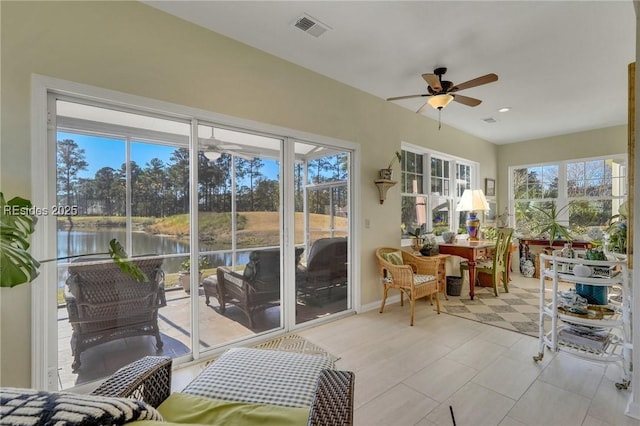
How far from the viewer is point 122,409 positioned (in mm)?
626

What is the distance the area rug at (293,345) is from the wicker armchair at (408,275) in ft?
3.97

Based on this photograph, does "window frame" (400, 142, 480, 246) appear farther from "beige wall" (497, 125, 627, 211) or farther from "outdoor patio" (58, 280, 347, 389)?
"outdoor patio" (58, 280, 347, 389)

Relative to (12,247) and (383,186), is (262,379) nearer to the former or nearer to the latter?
(12,247)

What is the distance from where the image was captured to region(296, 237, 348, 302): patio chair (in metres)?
3.36

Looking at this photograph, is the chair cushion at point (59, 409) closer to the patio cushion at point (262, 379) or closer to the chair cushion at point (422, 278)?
the patio cushion at point (262, 379)

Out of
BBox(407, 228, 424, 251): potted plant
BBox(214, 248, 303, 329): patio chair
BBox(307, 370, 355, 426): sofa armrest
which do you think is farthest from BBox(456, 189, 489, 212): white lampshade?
BBox(307, 370, 355, 426): sofa armrest

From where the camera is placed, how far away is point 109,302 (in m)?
2.21

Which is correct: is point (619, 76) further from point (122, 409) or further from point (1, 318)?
point (1, 318)

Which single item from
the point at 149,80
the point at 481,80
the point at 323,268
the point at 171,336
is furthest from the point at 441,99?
the point at 171,336

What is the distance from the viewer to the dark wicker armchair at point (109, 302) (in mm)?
2086

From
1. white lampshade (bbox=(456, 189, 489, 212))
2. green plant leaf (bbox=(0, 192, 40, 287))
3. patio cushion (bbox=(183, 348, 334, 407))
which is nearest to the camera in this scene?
patio cushion (bbox=(183, 348, 334, 407))

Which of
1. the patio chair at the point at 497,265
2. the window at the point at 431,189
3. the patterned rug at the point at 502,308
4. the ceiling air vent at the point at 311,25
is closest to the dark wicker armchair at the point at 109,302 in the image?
the ceiling air vent at the point at 311,25

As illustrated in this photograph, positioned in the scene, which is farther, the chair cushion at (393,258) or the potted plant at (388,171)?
the potted plant at (388,171)

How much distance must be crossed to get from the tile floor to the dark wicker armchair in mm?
562
